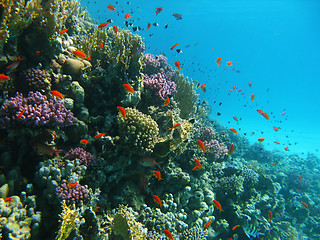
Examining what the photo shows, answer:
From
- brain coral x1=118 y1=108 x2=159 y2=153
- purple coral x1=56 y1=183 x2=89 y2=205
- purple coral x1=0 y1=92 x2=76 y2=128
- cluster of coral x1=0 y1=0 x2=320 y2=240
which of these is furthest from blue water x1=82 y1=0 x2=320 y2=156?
purple coral x1=56 y1=183 x2=89 y2=205

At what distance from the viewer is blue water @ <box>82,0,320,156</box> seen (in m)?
51.3

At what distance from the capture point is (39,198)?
3.16 metres

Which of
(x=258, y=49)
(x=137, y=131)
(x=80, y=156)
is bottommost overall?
(x=80, y=156)

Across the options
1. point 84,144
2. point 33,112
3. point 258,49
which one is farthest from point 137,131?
point 258,49

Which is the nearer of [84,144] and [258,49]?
[84,144]

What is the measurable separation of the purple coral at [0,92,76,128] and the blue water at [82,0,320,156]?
47.5 m

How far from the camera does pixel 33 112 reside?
3244 millimetres

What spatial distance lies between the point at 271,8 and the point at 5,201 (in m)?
66.1

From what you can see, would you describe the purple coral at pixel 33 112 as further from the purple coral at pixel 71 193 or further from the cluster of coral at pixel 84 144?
the purple coral at pixel 71 193

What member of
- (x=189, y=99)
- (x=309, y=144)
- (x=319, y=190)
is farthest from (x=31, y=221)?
(x=309, y=144)

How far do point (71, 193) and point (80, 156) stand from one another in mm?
839

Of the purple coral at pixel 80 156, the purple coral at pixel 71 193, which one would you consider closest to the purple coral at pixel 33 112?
the purple coral at pixel 80 156

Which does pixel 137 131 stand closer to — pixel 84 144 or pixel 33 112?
pixel 84 144

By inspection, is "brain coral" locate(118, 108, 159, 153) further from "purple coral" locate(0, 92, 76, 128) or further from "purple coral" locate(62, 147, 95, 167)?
"purple coral" locate(0, 92, 76, 128)
